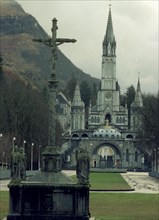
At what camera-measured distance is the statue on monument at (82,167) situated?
3291 cm

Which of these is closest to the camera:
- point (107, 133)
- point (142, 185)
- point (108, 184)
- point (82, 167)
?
point (82, 167)

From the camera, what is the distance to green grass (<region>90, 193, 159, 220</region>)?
1592 inches

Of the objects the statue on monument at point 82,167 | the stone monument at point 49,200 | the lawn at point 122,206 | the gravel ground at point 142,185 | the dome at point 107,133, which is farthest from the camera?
the dome at point 107,133

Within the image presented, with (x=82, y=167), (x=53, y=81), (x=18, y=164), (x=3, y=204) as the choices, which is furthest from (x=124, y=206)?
(x=53, y=81)

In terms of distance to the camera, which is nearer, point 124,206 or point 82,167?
point 82,167

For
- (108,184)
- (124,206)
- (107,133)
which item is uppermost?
(107,133)

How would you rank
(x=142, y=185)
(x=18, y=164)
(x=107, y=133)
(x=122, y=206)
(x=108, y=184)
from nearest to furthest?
(x=18, y=164), (x=122, y=206), (x=108, y=184), (x=142, y=185), (x=107, y=133)

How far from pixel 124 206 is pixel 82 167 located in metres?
14.7

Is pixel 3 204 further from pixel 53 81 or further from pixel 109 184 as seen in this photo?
pixel 109 184

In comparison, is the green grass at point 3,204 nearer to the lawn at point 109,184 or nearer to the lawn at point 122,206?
the lawn at point 122,206

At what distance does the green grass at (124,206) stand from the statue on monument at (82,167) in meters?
4.81

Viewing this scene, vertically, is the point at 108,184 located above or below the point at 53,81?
below

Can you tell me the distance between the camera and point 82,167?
3375cm

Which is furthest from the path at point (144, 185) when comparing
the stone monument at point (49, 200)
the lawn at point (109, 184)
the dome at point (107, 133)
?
the dome at point (107, 133)
